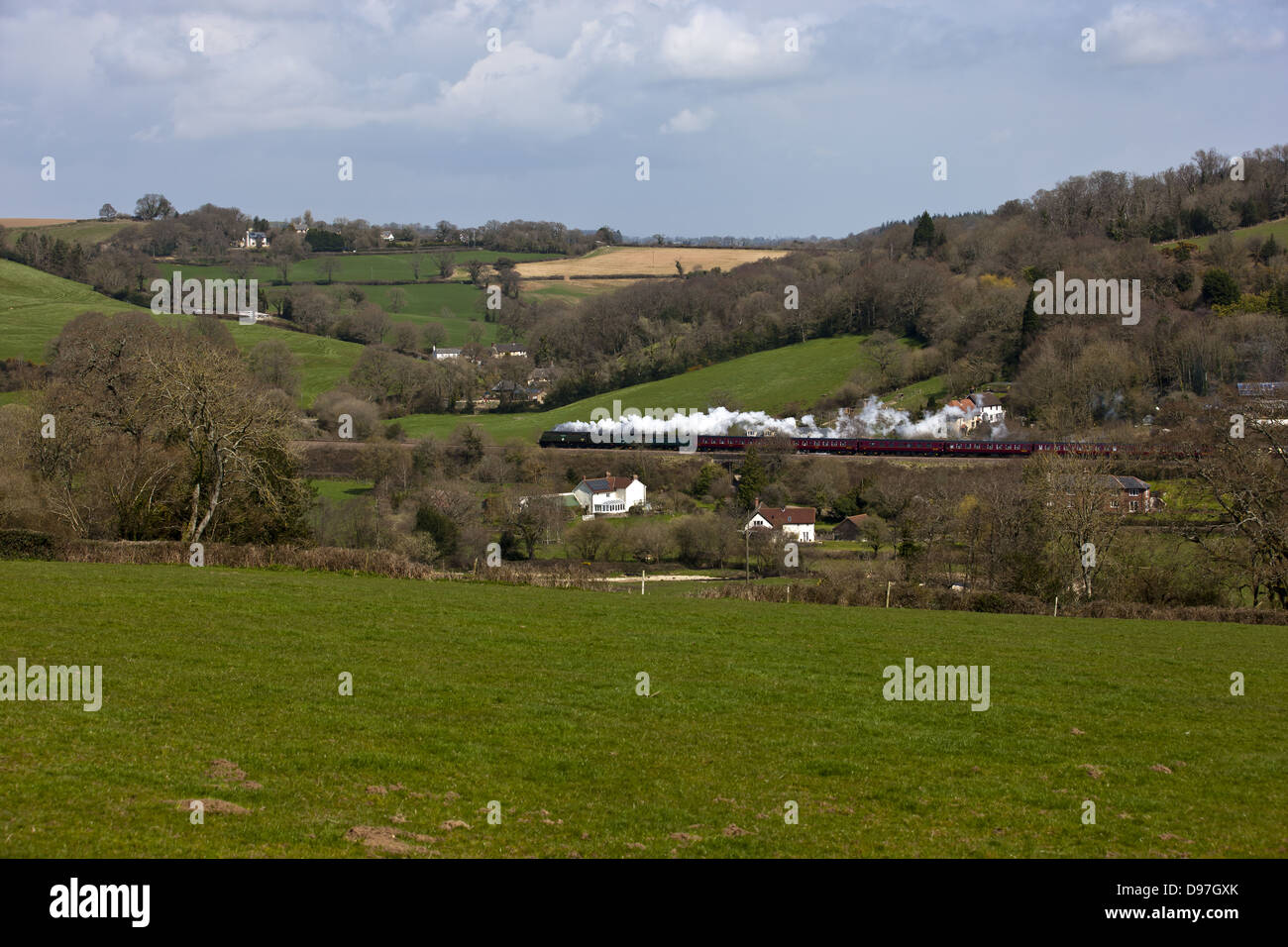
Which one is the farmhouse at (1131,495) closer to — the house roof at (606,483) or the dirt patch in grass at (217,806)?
the house roof at (606,483)

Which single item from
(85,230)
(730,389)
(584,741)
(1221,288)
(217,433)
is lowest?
→ (584,741)

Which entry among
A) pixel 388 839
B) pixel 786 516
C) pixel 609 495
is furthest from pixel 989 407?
pixel 388 839

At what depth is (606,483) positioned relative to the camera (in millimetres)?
85062

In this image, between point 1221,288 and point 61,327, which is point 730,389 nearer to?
point 1221,288

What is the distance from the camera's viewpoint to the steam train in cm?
7630

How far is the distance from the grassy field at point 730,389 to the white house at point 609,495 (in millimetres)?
21925

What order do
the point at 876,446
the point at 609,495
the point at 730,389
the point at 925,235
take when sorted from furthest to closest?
1. the point at 925,235
2. the point at 730,389
3. the point at 876,446
4. the point at 609,495

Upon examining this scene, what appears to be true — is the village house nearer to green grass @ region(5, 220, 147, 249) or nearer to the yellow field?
the yellow field

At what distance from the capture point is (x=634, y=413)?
110 metres

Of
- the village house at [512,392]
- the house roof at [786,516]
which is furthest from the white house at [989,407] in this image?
the village house at [512,392]

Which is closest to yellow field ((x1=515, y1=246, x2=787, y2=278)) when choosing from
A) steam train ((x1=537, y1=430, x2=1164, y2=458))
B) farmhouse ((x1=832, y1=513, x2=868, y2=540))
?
steam train ((x1=537, y1=430, x2=1164, y2=458))

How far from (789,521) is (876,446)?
20.0 meters
